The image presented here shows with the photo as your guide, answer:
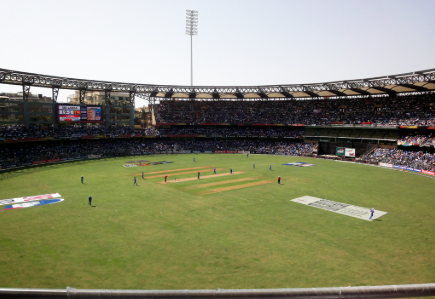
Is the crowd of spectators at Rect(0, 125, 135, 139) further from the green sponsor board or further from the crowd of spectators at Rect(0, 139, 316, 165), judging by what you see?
the green sponsor board

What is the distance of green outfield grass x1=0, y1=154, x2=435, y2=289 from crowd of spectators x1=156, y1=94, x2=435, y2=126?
3466 centimetres

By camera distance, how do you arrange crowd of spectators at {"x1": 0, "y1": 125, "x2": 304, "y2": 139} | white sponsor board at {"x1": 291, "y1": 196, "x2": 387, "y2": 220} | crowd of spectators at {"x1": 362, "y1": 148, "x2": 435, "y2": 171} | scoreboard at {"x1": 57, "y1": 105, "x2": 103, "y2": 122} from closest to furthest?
white sponsor board at {"x1": 291, "y1": 196, "x2": 387, "y2": 220} < crowd of spectators at {"x1": 362, "y1": 148, "x2": 435, "y2": 171} < crowd of spectators at {"x1": 0, "y1": 125, "x2": 304, "y2": 139} < scoreboard at {"x1": 57, "y1": 105, "x2": 103, "y2": 122}

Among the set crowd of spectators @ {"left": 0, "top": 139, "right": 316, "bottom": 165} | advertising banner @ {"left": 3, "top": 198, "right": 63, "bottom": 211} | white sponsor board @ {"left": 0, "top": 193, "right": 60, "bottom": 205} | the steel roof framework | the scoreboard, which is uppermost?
the steel roof framework

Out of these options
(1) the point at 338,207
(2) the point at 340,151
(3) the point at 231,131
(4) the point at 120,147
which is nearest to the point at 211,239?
(1) the point at 338,207

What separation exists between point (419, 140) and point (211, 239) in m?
52.5

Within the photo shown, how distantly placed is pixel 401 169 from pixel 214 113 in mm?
51850

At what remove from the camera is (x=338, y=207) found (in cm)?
2519

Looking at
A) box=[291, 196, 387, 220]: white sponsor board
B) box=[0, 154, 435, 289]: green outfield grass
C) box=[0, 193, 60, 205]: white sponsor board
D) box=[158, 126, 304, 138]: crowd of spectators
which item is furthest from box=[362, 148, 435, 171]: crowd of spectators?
box=[0, 193, 60, 205]: white sponsor board

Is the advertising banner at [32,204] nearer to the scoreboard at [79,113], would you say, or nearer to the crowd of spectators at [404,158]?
the scoreboard at [79,113]

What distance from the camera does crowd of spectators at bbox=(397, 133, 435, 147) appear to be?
1984 inches

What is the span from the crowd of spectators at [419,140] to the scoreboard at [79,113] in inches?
2593

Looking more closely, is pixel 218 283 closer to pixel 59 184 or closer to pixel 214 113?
pixel 59 184

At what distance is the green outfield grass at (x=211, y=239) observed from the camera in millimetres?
13523

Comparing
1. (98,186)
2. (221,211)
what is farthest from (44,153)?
(221,211)
